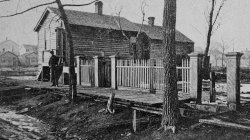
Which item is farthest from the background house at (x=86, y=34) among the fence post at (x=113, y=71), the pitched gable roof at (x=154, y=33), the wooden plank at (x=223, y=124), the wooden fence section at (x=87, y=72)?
the wooden plank at (x=223, y=124)

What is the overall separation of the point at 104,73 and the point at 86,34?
7.67m

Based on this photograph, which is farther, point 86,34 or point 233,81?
point 86,34

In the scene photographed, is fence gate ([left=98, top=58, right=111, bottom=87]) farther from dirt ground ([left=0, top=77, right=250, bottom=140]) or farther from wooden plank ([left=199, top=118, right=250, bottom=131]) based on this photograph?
wooden plank ([left=199, top=118, right=250, bottom=131])

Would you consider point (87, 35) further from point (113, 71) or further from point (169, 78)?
point (169, 78)

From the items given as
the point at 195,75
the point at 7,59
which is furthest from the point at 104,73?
the point at 7,59

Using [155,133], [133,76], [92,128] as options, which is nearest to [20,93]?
[133,76]

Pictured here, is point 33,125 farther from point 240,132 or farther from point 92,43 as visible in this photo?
point 92,43

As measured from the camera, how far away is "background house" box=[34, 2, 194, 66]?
68.0 feet

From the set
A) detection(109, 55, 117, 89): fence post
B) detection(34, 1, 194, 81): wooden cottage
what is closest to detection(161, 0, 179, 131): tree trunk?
detection(109, 55, 117, 89): fence post

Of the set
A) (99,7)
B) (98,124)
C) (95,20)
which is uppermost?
(99,7)

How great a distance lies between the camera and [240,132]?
6410mm

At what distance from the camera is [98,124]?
863cm

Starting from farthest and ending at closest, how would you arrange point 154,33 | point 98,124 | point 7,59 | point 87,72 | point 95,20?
point 7,59
point 154,33
point 95,20
point 87,72
point 98,124

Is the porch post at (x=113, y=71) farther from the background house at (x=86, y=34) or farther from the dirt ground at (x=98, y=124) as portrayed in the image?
the background house at (x=86, y=34)
